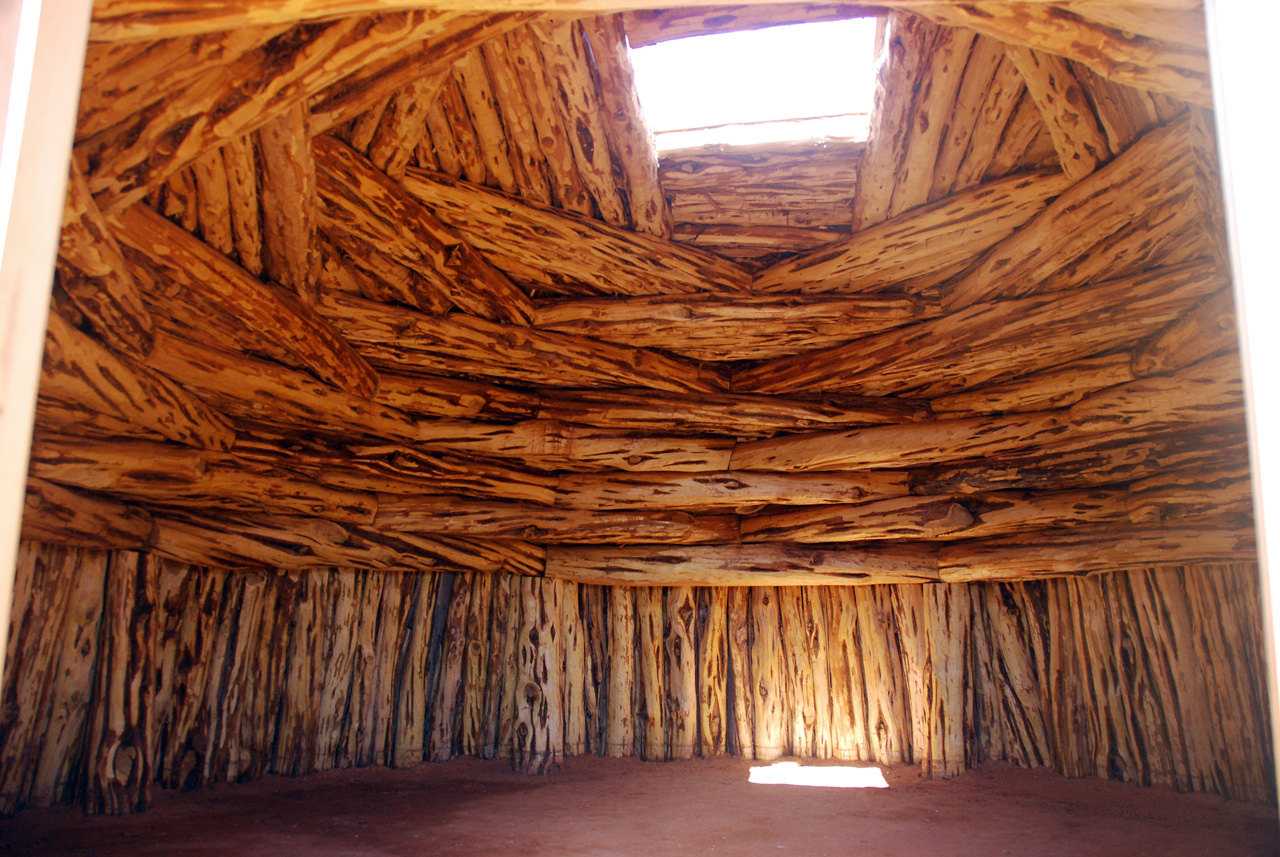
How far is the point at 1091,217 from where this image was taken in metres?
3.68

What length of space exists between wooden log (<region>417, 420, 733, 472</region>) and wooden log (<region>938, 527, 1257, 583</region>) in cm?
167

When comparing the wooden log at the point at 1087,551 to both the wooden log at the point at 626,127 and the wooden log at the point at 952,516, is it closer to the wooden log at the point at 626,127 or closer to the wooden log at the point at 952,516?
the wooden log at the point at 952,516

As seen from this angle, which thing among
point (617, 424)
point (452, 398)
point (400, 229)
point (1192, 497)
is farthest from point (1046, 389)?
point (400, 229)

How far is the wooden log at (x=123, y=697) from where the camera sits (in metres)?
3.93

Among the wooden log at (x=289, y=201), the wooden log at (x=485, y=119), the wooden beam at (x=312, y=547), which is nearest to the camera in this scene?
the wooden log at (x=289, y=201)

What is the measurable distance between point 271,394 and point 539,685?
2.56 m

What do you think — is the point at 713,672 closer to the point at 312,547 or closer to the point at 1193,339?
the point at 312,547

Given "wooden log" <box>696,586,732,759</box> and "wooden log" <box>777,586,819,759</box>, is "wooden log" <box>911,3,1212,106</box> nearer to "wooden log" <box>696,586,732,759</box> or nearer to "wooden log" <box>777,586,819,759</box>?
"wooden log" <box>777,586,819,759</box>

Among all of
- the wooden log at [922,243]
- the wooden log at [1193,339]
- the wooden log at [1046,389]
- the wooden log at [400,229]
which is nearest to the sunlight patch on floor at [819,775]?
the wooden log at [1046,389]

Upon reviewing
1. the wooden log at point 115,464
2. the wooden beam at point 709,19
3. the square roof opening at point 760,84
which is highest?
the square roof opening at point 760,84

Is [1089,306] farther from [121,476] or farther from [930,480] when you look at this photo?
[121,476]

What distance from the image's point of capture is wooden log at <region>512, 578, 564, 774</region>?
5.27 m

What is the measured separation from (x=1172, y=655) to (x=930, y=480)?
164 centimetres

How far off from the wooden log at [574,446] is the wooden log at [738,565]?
24.2 inches
